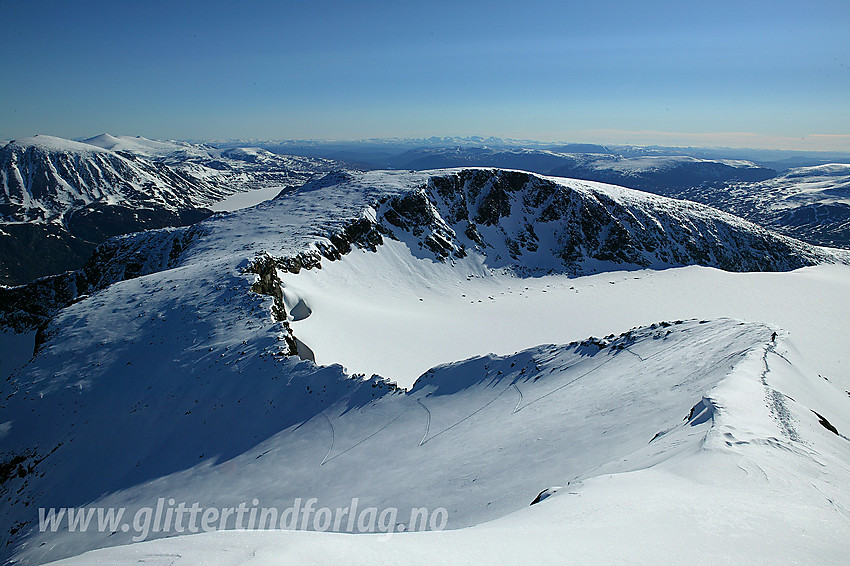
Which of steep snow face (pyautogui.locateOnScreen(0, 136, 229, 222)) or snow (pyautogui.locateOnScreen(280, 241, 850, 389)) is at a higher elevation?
steep snow face (pyautogui.locateOnScreen(0, 136, 229, 222))

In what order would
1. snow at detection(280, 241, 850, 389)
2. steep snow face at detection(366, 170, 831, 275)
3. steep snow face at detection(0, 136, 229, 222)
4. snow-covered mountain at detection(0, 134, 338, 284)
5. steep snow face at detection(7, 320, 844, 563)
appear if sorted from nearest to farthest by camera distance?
steep snow face at detection(7, 320, 844, 563), snow at detection(280, 241, 850, 389), steep snow face at detection(366, 170, 831, 275), snow-covered mountain at detection(0, 134, 338, 284), steep snow face at detection(0, 136, 229, 222)

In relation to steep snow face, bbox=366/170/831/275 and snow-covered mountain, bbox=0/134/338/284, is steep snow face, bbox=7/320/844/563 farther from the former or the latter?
snow-covered mountain, bbox=0/134/338/284

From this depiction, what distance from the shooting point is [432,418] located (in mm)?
14078

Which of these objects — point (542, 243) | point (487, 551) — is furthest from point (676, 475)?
point (542, 243)

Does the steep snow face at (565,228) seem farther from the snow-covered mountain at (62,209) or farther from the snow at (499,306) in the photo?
the snow-covered mountain at (62,209)

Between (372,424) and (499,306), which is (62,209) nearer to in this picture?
(499,306)

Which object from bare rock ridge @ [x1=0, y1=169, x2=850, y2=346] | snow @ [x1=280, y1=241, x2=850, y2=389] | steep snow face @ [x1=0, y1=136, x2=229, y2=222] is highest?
steep snow face @ [x1=0, y1=136, x2=229, y2=222]

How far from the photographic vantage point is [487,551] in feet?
15.3

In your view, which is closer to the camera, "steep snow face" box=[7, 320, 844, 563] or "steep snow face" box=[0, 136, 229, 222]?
"steep snow face" box=[7, 320, 844, 563]

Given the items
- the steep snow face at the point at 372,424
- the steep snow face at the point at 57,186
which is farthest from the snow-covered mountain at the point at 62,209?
the steep snow face at the point at 372,424

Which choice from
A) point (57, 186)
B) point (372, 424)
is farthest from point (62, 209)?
point (372, 424)

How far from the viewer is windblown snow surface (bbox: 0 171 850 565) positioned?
5.05 m

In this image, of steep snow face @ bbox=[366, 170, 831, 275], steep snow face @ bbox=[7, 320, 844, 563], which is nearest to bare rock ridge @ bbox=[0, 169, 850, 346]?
steep snow face @ bbox=[366, 170, 831, 275]

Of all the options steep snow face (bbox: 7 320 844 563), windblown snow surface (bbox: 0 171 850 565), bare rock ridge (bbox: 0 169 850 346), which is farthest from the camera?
bare rock ridge (bbox: 0 169 850 346)
